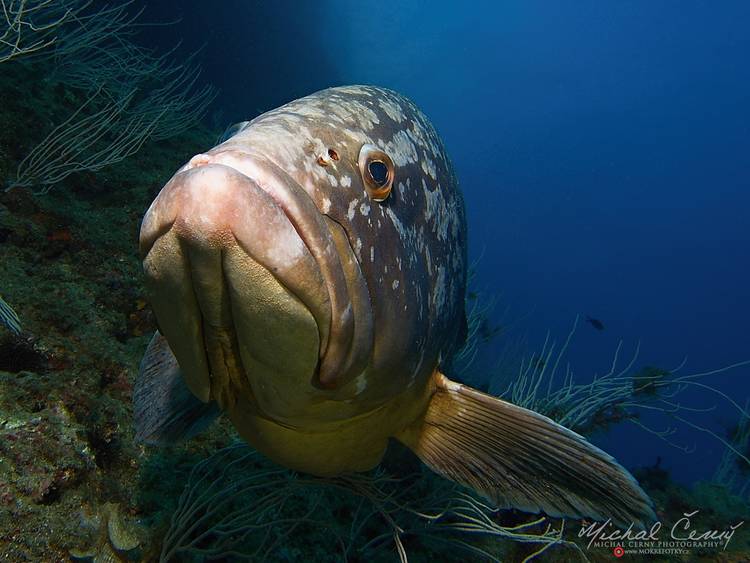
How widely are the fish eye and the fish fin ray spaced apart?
→ 160cm

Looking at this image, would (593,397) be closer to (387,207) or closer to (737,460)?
(737,460)

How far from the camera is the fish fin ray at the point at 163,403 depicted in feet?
8.13

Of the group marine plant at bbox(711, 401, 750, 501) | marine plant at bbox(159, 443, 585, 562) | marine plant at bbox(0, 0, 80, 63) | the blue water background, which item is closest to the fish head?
marine plant at bbox(159, 443, 585, 562)

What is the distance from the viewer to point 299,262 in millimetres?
1177

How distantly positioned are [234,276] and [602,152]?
134 meters

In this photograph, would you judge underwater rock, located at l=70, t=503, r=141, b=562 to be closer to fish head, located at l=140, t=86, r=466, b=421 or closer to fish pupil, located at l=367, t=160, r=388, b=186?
fish head, located at l=140, t=86, r=466, b=421

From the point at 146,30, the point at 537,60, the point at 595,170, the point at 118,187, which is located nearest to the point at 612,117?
the point at 595,170

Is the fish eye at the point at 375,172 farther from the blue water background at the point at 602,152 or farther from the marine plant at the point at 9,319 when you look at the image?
the blue water background at the point at 602,152

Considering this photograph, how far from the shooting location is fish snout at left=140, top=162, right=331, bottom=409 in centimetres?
109

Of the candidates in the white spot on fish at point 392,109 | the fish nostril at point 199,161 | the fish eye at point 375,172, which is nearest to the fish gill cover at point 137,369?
the fish nostril at point 199,161

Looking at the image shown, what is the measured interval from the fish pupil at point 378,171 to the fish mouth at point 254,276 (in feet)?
1.16

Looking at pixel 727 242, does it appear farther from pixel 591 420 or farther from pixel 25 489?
pixel 25 489

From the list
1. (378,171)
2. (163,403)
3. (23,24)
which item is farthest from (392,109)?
(23,24)

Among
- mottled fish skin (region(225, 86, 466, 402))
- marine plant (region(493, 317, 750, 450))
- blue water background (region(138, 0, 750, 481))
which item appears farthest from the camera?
blue water background (region(138, 0, 750, 481))
